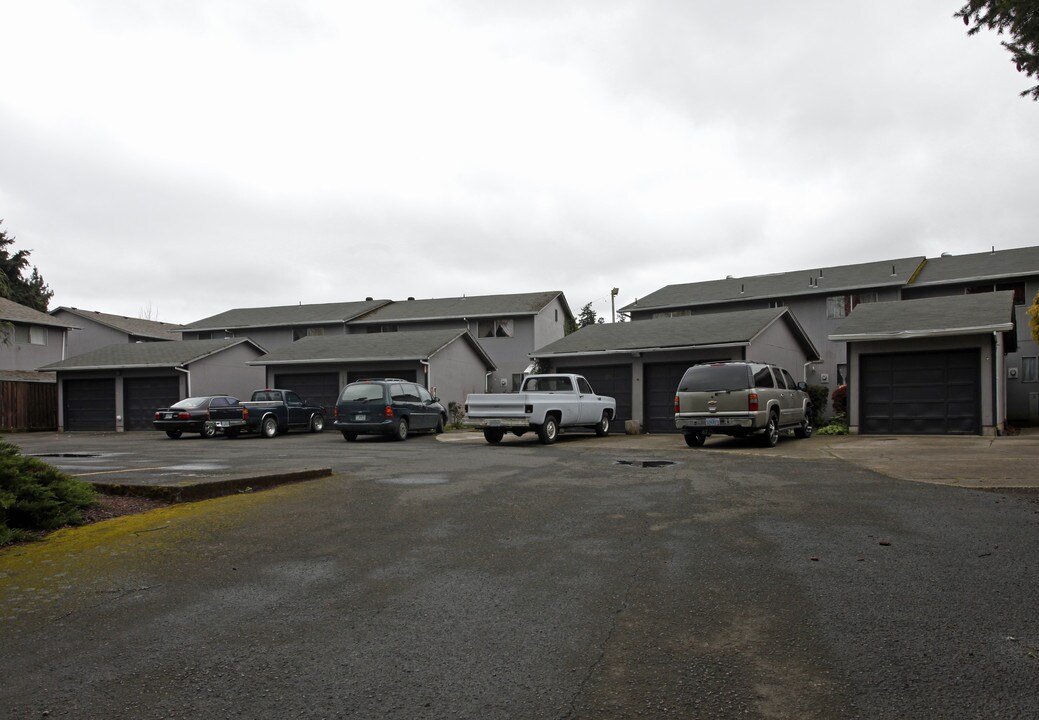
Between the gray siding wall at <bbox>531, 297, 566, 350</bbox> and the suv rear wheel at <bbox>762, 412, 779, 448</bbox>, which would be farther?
the gray siding wall at <bbox>531, 297, 566, 350</bbox>

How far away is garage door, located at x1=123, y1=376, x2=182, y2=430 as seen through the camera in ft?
101

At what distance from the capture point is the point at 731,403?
16.2m

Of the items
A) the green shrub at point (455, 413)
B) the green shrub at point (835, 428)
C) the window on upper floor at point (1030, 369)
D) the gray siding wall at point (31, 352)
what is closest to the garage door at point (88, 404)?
the gray siding wall at point (31, 352)

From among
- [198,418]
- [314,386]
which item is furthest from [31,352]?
[198,418]

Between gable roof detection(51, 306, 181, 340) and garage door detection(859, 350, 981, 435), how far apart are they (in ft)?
135

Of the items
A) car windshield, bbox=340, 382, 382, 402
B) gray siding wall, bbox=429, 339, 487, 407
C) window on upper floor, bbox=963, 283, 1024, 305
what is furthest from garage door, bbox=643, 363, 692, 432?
window on upper floor, bbox=963, 283, 1024, 305

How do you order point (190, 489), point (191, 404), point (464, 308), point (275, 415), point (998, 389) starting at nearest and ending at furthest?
point (190, 489)
point (998, 389)
point (191, 404)
point (275, 415)
point (464, 308)

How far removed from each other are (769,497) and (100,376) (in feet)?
104

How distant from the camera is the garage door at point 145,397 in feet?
101

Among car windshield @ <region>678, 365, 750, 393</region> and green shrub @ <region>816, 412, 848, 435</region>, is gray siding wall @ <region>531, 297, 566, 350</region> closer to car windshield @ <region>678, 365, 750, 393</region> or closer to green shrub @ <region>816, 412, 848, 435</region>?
green shrub @ <region>816, 412, 848, 435</region>

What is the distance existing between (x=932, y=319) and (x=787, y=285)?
15.3 meters

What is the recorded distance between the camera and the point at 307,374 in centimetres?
3006

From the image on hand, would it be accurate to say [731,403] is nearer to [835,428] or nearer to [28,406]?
[835,428]

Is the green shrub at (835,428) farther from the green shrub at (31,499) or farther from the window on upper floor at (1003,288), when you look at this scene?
Answer: the green shrub at (31,499)
